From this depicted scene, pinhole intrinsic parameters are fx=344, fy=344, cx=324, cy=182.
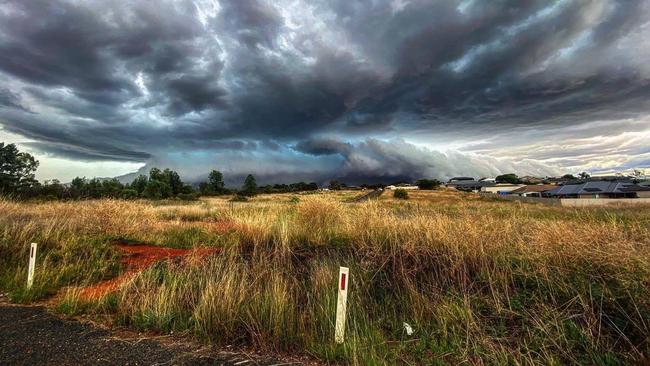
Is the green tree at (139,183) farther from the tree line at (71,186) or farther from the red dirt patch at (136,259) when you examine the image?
the red dirt patch at (136,259)

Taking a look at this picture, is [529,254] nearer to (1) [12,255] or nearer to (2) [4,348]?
(2) [4,348]

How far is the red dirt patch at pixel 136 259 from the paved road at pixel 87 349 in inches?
54.9

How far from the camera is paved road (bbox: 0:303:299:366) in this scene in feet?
13.6

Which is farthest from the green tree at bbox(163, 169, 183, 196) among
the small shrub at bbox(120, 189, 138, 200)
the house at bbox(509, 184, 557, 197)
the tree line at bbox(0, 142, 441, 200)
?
the house at bbox(509, 184, 557, 197)

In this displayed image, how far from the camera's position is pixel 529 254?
6.78 m

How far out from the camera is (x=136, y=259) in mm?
10391

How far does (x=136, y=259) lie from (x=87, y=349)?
6.48m

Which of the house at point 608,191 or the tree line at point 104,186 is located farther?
the house at point 608,191

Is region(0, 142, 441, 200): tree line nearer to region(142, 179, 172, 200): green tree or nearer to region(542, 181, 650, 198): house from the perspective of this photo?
region(142, 179, 172, 200): green tree

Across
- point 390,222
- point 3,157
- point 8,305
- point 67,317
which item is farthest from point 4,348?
point 3,157

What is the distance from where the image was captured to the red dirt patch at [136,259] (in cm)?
718

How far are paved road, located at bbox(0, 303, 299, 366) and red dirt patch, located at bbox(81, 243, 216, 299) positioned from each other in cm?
139

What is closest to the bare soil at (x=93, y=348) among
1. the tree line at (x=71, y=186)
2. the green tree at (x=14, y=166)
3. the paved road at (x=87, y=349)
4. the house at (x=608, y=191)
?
the paved road at (x=87, y=349)

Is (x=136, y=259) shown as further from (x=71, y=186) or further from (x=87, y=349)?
(x=71, y=186)
